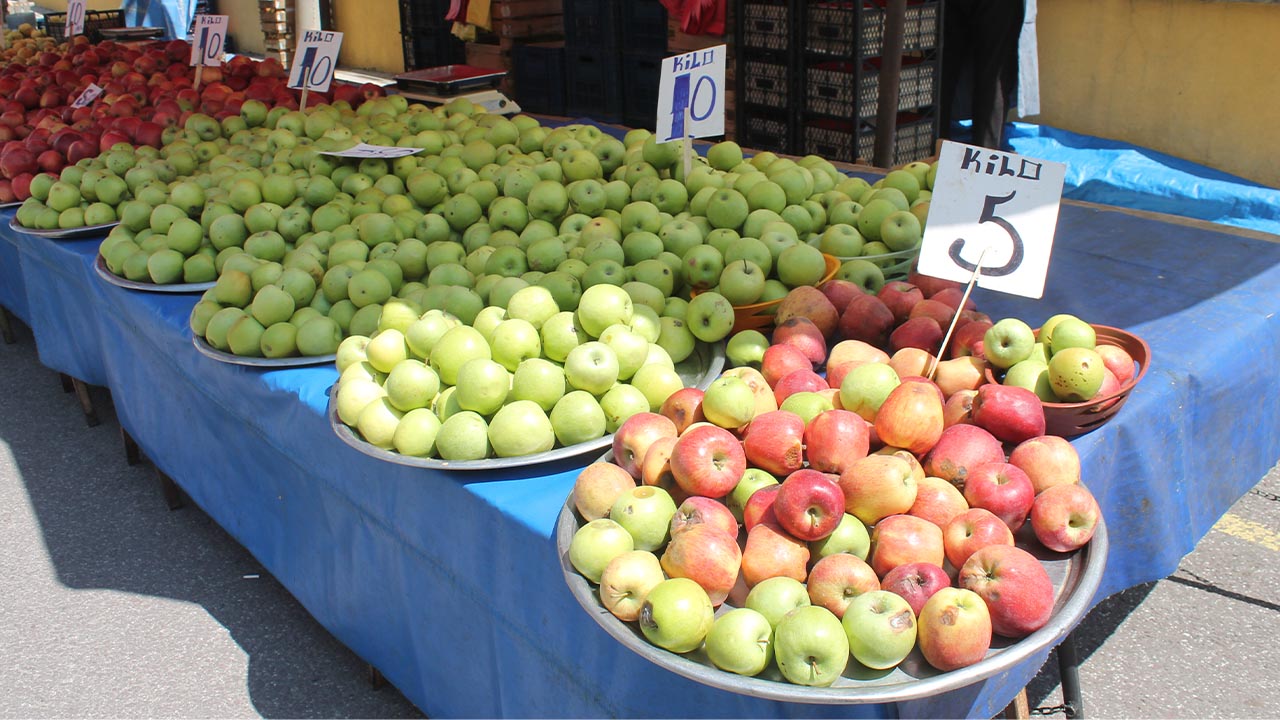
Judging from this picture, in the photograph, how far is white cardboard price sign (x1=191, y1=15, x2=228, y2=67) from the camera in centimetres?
477

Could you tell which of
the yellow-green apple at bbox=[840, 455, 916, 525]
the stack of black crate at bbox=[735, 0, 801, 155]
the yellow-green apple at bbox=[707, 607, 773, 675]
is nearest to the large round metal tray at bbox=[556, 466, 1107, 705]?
the yellow-green apple at bbox=[707, 607, 773, 675]

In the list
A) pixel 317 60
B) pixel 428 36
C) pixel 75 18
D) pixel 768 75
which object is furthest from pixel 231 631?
pixel 428 36

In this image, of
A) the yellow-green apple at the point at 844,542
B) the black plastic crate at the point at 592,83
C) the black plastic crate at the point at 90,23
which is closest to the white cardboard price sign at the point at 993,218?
the yellow-green apple at the point at 844,542

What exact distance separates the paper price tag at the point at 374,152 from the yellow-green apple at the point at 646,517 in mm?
2153

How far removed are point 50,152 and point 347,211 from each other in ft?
6.89

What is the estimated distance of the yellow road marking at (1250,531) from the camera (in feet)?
9.98

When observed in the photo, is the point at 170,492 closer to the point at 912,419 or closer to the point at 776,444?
the point at 776,444

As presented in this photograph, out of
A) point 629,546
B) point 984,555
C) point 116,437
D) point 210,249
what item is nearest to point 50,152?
point 116,437

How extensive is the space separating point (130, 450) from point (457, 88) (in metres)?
2.63

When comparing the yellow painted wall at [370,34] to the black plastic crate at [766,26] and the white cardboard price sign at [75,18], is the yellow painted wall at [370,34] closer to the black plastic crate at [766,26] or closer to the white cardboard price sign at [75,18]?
the white cardboard price sign at [75,18]

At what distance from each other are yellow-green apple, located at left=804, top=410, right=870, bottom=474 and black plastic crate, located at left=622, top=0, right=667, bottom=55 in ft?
18.2

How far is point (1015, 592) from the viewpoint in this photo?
1224mm

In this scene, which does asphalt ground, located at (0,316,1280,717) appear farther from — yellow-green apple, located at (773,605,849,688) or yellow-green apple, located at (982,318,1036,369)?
yellow-green apple, located at (773,605,849,688)

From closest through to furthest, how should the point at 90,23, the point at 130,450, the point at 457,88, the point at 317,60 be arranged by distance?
the point at 130,450 < the point at 317,60 < the point at 457,88 < the point at 90,23
